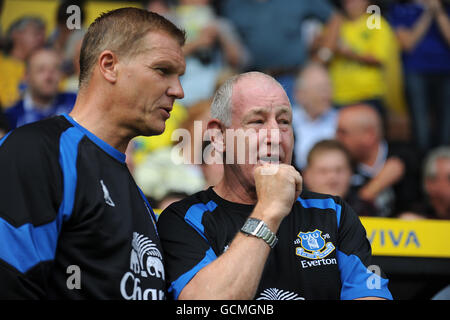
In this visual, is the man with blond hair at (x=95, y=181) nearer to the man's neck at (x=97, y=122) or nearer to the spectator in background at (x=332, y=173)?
the man's neck at (x=97, y=122)

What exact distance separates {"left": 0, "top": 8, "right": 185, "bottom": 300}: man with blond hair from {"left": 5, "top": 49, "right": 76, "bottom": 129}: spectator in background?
12.0 ft

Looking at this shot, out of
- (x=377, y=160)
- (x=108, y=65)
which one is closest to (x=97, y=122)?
(x=108, y=65)

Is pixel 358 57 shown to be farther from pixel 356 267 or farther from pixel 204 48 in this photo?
pixel 356 267

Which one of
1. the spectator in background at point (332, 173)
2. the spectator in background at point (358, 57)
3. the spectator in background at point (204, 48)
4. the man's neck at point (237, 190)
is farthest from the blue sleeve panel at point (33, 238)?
the spectator in background at point (358, 57)

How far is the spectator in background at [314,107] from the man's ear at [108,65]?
3.91 metres

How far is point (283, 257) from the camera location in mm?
2410

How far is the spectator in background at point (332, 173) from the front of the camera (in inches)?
194

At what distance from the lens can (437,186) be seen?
5.58 meters

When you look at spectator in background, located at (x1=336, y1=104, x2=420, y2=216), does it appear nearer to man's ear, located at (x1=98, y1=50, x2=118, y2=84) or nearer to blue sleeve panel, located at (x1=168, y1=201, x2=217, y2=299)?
blue sleeve panel, located at (x1=168, y1=201, x2=217, y2=299)

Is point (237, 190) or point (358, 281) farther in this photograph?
point (237, 190)

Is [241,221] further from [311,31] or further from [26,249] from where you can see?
[311,31]

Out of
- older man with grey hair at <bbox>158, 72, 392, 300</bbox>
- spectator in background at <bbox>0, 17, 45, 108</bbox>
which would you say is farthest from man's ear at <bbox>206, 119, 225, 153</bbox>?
spectator in background at <bbox>0, 17, 45, 108</bbox>

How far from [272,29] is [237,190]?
4.03 meters

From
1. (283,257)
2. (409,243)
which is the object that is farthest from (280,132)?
(409,243)
